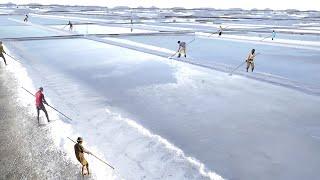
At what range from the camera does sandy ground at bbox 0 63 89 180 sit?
909cm

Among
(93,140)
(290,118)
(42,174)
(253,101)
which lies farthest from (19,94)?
(290,118)

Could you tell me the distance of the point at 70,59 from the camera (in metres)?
25.2

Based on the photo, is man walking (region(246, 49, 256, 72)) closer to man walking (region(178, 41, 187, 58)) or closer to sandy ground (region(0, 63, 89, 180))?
man walking (region(178, 41, 187, 58))

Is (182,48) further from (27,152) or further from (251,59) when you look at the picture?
(27,152)

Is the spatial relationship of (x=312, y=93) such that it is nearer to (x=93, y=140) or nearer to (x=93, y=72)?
(x=93, y=140)

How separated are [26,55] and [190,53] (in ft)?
39.7

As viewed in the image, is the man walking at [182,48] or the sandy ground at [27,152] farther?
the man walking at [182,48]

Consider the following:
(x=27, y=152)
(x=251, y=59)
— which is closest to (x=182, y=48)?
(x=251, y=59)

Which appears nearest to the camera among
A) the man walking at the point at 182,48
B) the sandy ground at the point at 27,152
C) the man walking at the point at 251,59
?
the sandy ground at the point at 27,152

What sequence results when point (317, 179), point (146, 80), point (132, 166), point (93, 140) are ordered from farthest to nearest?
point (146, 80) < point (93, 140) < point (132, 166) < point (317, 179)

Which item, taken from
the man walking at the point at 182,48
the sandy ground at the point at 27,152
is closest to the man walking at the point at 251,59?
the man walking at the point at 182,48

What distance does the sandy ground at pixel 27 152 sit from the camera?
9086mm

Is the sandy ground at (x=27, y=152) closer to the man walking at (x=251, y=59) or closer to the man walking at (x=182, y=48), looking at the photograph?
the man walking at (x=251, y=59)

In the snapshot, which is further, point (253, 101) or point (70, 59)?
point (70, 59)
